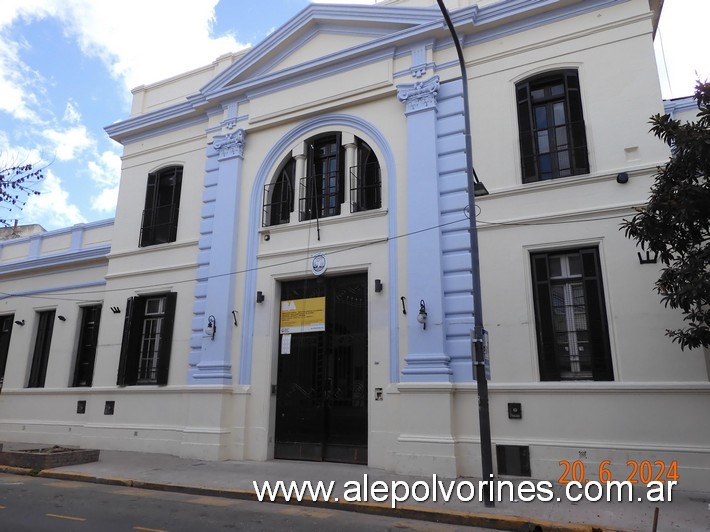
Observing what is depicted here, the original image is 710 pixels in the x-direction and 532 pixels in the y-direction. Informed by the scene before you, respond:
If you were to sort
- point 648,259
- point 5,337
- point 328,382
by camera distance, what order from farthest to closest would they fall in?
point 5,337
point 328,382
point 648,259

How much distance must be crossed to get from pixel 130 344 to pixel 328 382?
5.88m

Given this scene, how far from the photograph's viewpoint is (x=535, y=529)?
6797mm

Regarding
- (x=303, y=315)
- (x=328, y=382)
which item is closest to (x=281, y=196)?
(x=303, y=315)

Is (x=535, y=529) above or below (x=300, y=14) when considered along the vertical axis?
below

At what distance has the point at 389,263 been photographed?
11.7 m

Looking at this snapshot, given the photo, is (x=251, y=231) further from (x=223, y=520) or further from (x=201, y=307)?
(x=223, y=520)

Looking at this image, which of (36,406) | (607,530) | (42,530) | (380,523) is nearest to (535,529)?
(607,530)

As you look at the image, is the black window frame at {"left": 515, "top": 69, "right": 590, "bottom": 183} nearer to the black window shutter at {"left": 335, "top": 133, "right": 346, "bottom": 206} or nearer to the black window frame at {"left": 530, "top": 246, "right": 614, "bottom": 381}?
the black window frame at {"left": 530, "top": 246, "right": 614, "bottom": 381}

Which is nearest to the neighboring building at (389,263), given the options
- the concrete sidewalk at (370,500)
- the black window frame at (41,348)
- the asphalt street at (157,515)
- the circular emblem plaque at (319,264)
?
the circular emblem plaque at (319,264)

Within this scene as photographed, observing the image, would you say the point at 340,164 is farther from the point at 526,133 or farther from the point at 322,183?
the point at 526,133

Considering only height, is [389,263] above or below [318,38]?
below

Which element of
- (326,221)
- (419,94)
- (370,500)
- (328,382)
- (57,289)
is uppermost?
(419,94)

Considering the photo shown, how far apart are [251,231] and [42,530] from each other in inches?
320

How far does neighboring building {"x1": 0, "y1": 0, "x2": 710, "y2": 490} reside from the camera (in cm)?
973
